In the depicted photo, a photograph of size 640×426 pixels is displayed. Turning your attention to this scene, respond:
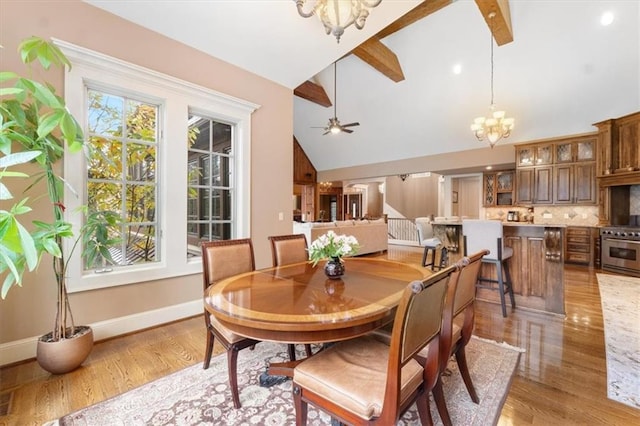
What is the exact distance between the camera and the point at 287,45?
11.1ft

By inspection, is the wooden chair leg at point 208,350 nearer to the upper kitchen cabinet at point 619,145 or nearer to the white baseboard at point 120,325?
the white baseboard at point 120,325

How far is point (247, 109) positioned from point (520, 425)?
3.85 metres

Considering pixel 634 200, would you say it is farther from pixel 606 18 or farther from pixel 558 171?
pixel 606 18

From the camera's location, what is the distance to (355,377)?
1.18 metres

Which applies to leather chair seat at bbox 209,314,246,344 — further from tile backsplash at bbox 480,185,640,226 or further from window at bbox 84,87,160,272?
tile backsplash at bbox 480,185,640,226

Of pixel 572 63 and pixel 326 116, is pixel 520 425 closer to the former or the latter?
pixel 572 63

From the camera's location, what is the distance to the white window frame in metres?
2.40

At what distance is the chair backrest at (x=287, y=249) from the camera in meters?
2.45

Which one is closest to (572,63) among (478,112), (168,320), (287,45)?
(478,112)

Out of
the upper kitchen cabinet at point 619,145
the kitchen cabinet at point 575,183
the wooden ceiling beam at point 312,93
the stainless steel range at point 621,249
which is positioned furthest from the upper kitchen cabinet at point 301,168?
the stainless steel range at point 621,249

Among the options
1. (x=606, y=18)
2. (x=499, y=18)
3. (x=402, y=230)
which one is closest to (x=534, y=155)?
(x=606, y=18)

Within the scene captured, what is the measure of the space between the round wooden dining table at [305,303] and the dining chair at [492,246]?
1678 mm

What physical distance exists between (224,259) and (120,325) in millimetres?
1476

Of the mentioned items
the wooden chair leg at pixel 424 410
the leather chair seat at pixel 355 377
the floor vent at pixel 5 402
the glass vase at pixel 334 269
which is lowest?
the floor vent at pixel 5 402
